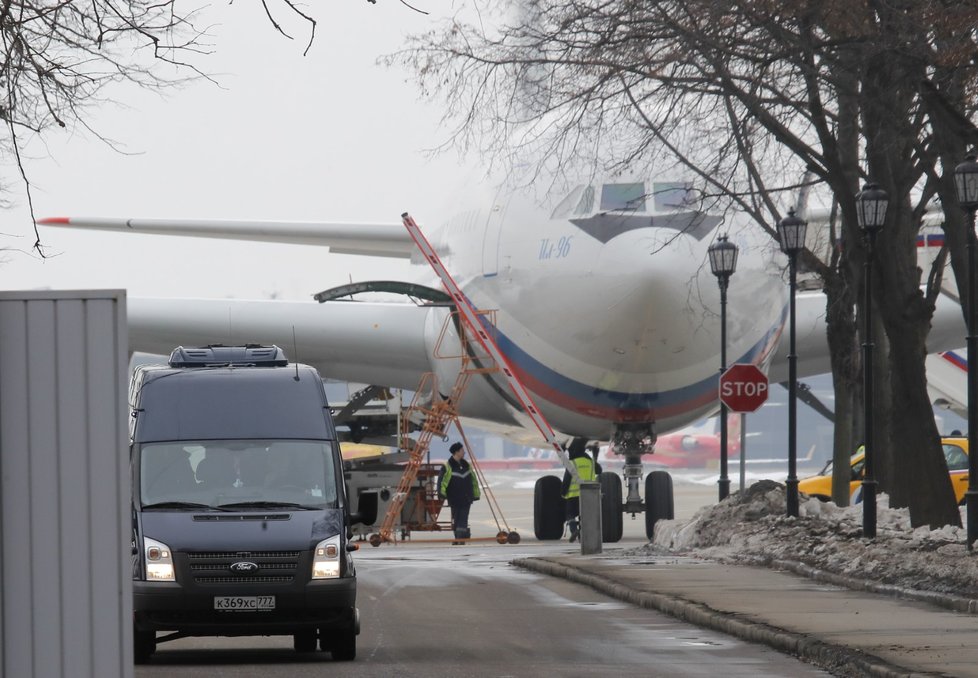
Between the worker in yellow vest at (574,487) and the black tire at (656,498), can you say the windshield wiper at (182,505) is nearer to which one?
the worker in yellow vest at (574,487)

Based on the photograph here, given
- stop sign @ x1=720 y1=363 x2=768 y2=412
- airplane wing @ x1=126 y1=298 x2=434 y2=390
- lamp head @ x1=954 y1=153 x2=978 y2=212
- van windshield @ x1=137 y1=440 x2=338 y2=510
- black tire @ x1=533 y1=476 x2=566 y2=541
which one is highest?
lamp head @ x1=954 y1=153 x2=978 y2=212

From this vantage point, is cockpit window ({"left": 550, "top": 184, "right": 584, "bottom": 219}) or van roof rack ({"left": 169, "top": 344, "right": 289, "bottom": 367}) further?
cockpit window ({"left": 550, "top": 184, "right": 584, "bottom": 219})

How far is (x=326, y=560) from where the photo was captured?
1245cm

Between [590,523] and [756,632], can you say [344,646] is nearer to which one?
[756,632]

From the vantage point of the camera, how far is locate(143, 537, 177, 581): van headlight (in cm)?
1220

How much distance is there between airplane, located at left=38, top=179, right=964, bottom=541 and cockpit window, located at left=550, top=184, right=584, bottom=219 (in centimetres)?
2

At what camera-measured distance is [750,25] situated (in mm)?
16672

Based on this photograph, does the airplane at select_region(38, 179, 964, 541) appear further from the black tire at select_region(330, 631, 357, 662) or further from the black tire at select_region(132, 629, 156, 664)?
the black tire at select_region(132, 629, 156, 664)

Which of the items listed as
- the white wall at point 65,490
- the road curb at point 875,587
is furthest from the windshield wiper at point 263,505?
the white wall at point 65,490

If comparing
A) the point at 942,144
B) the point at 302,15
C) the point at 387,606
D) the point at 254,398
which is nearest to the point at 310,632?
the point at 254,398

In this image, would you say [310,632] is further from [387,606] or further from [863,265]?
[863,265]

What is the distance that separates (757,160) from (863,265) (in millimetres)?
2131

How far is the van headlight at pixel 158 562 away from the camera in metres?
12.2

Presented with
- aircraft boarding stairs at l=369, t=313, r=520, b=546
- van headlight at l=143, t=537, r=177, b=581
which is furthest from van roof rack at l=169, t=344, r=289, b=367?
aircraft boarding stairs at l=369, t=313, r=520, b=546
